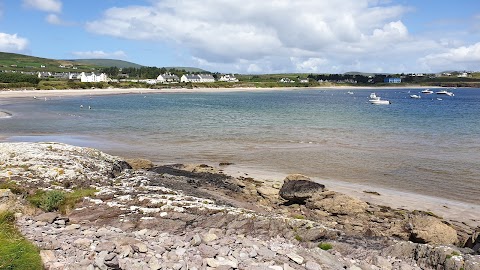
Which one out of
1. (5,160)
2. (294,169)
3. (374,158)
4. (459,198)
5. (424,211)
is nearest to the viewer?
(5,160)

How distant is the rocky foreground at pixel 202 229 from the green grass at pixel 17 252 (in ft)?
0.96

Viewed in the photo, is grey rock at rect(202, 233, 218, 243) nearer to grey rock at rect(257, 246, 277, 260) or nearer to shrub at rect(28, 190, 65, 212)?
grey rock at rect(257, 246, 277, 260)

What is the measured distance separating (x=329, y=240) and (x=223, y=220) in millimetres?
3065

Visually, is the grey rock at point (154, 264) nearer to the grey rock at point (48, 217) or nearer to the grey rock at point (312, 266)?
the grey rock at point (312, 266)

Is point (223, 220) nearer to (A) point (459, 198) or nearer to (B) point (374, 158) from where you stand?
(A) point (459, 198)

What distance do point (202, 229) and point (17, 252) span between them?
4.56m

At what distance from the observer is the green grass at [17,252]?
282 inches

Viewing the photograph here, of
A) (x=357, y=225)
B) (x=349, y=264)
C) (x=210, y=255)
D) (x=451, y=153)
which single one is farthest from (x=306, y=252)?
(x=451, y=153)

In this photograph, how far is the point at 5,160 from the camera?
14.9 m

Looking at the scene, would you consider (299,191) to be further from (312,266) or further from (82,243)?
(82,243)

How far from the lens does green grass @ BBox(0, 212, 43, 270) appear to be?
7.17 meters

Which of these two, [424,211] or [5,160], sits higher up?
[5,160]

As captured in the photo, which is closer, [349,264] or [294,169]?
[349,264]

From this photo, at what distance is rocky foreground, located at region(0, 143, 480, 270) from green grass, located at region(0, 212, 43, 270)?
0.29 meters
